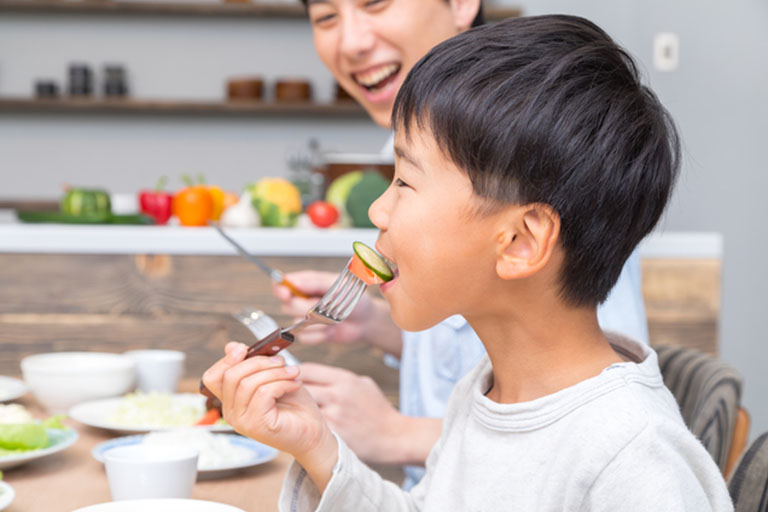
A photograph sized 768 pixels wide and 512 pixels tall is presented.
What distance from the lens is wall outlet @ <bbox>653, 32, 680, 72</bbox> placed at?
371 cm

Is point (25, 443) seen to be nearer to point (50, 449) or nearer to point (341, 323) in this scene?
point (50, 449)

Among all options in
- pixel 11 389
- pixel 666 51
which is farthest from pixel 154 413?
pixel 666 51

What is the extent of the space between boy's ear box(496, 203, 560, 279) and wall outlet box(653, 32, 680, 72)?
127 inches

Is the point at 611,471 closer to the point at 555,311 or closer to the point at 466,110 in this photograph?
the point at 555,311

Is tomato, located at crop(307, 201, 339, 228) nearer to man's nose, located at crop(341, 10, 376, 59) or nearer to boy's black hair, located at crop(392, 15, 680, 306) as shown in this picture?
man's nose, located at crop(341, 10, 376, 59)

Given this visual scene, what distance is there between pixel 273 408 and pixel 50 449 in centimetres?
35

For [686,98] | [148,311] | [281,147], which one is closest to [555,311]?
[148,311]

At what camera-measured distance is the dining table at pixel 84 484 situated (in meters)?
0.93

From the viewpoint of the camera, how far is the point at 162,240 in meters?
2.02

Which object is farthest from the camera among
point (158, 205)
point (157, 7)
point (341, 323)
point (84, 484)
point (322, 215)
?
point (157, 7)

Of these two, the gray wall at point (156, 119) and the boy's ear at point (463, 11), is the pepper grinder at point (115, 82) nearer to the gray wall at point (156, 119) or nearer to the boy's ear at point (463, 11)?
the gray wall at point (156, 119)

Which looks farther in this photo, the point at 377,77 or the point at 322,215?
the point at 322,215

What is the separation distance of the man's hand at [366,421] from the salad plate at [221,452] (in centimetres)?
11

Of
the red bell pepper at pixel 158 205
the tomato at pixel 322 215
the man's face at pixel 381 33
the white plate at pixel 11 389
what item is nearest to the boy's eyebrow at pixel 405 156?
the man's face at pixel 381 33
